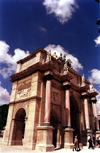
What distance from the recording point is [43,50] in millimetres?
17844

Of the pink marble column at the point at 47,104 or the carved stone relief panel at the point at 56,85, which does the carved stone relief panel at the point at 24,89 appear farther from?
the carved stone relief panel at the point at 56,85

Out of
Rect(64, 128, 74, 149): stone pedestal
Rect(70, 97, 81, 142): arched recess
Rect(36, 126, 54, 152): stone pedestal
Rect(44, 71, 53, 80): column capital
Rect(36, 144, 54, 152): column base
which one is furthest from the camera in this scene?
Rect(70, 97, 81, 142): arched recess

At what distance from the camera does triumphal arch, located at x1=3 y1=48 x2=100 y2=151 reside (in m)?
13.3

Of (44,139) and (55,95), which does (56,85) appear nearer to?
(55,95)

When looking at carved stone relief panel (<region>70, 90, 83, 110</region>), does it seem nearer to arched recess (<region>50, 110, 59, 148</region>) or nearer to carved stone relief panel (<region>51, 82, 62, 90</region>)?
carved stone relief panel (<region>51, 82, 62, 90</region>)

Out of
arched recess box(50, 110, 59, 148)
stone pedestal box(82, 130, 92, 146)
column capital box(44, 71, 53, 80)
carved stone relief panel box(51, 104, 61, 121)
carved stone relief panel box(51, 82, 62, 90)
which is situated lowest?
stone pedestal box(82, 130, 92, 146)

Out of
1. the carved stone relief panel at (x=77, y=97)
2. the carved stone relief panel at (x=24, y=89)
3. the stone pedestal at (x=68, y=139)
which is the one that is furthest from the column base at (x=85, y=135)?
the carved stone relief panel at (x=24, y=89)

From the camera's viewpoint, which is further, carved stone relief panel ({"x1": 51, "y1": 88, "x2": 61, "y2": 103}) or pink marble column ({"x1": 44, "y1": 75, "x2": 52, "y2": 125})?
carved stone relief panel ({"x1": 51, "y1": 88, "x2": 61, "y2": 103})

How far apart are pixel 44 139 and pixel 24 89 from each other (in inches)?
276

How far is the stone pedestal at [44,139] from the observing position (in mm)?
12041

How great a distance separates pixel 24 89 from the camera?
1712 cm

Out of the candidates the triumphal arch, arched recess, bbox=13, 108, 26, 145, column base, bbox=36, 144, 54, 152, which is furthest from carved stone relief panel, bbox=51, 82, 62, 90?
column base, bbox=36, 144, 54, 152

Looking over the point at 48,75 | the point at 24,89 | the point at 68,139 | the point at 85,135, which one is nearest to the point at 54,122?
the point at 68,139

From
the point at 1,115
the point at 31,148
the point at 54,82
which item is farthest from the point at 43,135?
the point at 1,115
